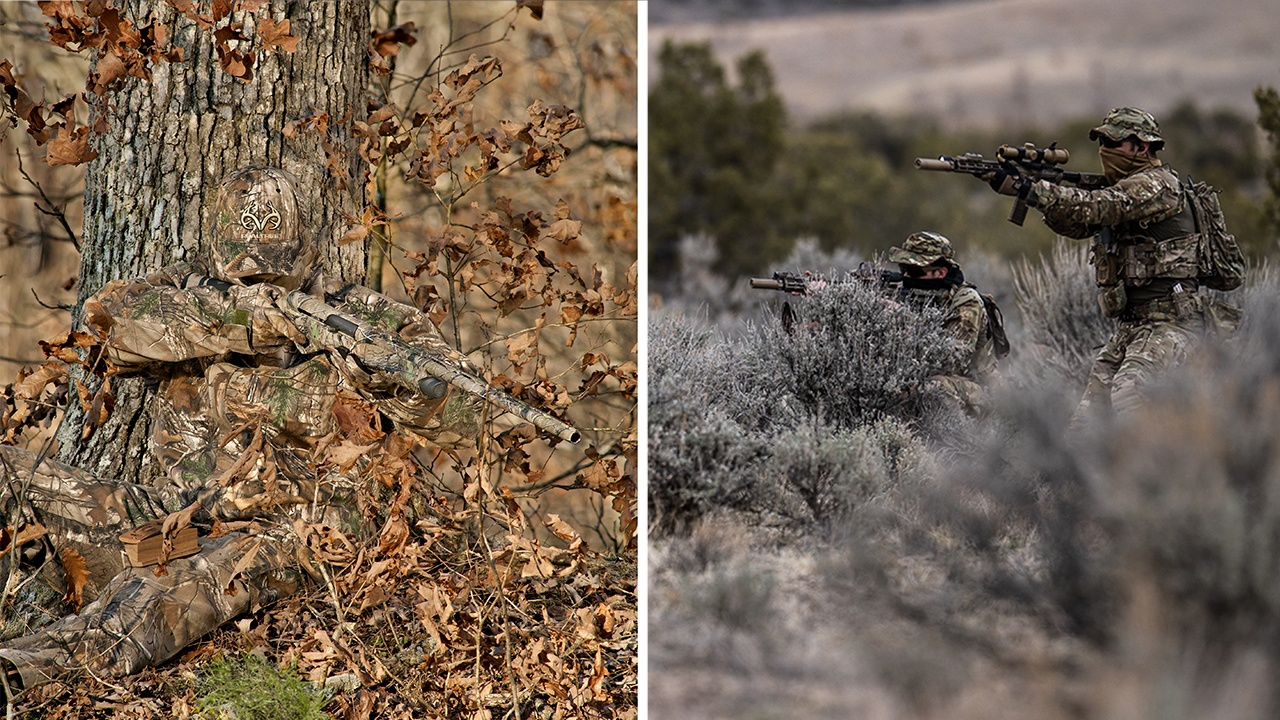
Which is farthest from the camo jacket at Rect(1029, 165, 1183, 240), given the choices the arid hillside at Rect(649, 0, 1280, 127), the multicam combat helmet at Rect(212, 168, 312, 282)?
the multicam combat helmet at Rect(212, 168, 312, 282)

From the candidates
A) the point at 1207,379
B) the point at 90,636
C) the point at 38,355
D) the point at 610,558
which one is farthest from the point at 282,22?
the point at 38,355

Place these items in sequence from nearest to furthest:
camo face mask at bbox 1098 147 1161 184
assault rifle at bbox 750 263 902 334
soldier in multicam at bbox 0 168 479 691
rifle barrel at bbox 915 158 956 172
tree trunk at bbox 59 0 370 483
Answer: soldier in multicam at bbox 0 168 479 691
rifle barrel at bbox 915 158 956 172
camo face mask at bbox 1098 147 1161 184
assault rifle at bbox 750 263 902 334
tree trunk at bbox 59 0 370 483

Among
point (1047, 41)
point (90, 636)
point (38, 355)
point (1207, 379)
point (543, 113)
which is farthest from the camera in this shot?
point (38, 355)

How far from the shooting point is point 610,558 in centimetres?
515

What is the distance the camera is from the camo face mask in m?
4.08

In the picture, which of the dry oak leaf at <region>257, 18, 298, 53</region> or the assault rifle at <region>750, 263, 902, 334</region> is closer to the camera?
the dry oak leaf at <region>257, 18, 298, 53</region>

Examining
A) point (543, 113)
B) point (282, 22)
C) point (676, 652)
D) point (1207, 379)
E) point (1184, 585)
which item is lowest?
point (676, 652)

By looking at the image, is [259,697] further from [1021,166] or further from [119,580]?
[1021,166]

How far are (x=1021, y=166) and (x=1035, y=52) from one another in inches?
49.6

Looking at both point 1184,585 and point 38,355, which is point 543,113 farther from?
point 38,355

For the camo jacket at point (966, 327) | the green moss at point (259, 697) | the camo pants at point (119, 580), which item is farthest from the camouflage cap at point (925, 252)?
the green moss at point (259, 697)

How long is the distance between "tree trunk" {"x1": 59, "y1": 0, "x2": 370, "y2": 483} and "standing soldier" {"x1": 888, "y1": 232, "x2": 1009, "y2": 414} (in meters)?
2.11

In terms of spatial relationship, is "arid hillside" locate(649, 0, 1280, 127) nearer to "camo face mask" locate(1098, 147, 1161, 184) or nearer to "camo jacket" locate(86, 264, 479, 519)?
"camo face mask" locate(1098, 147, 1161, 184)

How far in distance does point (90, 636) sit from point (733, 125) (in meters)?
7.81
